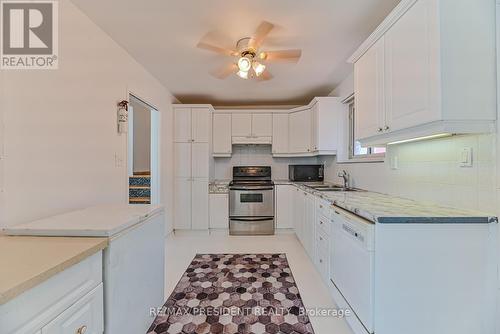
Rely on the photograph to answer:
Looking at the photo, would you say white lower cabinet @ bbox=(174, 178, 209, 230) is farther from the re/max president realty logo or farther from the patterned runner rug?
the re/max president realty logo

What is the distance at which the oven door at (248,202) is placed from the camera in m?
4.11

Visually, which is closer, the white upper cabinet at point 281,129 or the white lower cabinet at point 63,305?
Answer: the white lower cabinet at point 63,305

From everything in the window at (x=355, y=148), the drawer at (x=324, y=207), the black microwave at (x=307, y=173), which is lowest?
the drawer at (x=324, y=207)

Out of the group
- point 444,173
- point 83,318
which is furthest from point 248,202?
point 83,318

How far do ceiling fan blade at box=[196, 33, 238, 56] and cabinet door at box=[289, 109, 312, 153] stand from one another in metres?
2.21

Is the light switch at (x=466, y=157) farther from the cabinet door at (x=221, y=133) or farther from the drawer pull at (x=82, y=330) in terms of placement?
the cabinet door at (x=221, y=133)

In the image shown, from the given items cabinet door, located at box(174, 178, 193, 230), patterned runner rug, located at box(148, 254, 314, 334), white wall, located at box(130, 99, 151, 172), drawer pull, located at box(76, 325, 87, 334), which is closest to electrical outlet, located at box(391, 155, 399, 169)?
patterned runner rug, located at box(148, 254, 314, 334)

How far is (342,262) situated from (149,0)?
2382 millimetres

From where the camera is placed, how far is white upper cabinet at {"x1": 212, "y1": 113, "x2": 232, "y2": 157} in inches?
176

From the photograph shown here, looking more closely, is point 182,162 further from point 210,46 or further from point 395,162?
point 395,162

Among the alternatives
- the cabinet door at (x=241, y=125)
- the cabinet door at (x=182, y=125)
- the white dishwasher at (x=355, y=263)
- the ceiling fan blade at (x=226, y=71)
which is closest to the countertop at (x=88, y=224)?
the white dishwasher at (x=355, y=263)

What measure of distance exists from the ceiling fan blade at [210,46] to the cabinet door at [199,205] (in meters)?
2.29

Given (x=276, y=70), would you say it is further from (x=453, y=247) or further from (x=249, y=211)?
(x=453, y=247)

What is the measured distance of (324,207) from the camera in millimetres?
2363
